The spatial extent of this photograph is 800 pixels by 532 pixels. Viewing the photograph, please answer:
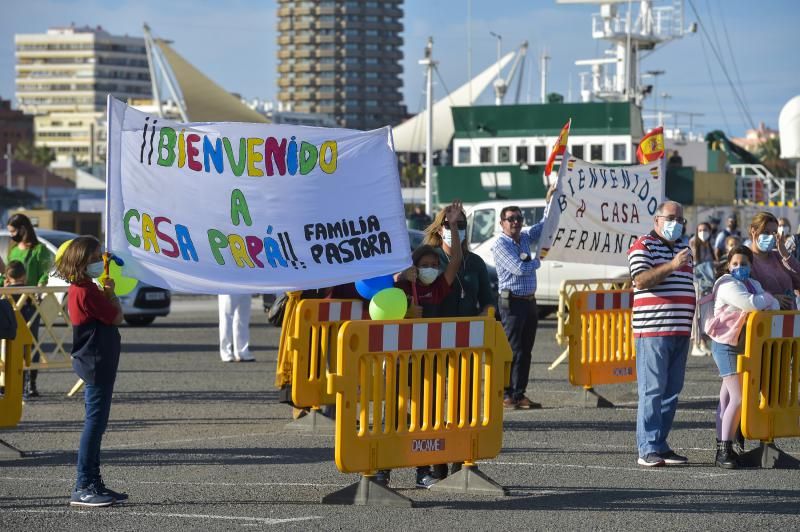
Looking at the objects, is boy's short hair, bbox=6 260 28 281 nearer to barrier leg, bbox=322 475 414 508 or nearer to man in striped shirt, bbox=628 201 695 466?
man in striped shirt, bbox=628 201 695 466

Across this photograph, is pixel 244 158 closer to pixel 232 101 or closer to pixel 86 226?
Result: pixel 86 226

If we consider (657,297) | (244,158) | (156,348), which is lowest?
(156,348)

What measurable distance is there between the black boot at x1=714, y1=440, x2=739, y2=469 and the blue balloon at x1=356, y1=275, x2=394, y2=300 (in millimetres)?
2606

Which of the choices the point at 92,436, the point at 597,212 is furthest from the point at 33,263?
the point at 92,436

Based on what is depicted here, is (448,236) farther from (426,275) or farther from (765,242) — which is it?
(765,242)

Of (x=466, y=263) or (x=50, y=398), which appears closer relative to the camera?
(x=466, y=263)

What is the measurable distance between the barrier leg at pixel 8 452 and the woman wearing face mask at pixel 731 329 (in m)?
5.00

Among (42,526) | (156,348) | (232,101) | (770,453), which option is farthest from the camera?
(232,101)

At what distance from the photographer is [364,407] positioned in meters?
8.69

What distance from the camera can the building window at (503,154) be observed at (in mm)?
47406

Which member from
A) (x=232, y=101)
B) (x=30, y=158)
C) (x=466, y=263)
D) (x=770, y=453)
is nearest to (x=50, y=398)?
(x=466, y=263)

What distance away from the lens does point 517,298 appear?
14141 mm

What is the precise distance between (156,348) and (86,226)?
1896 centimetres

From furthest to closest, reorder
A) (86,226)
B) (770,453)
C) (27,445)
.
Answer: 1. (86,226)
2. (27,445)
3. (770,453)
